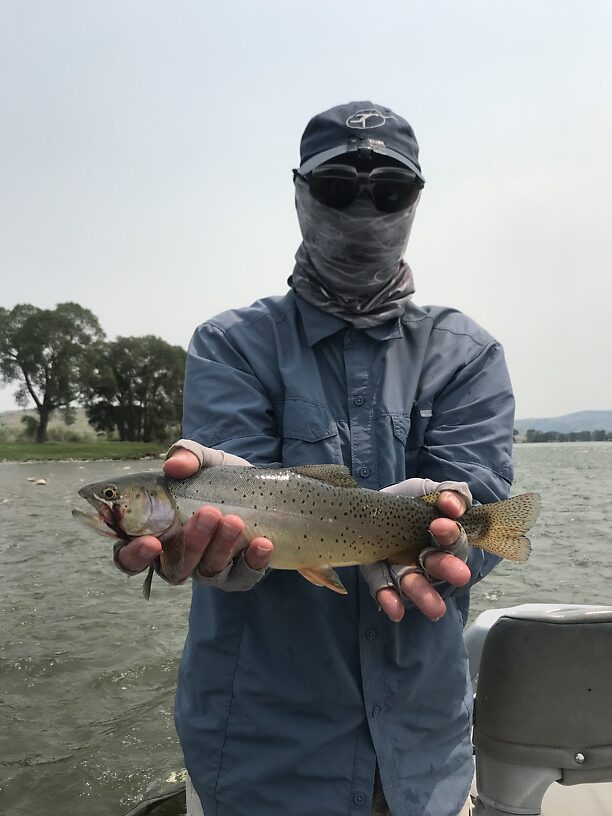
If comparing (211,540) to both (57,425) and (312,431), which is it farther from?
(57,425)

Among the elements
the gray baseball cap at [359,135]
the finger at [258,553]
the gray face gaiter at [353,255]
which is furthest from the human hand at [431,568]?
the gray baseball cap at [359,135]

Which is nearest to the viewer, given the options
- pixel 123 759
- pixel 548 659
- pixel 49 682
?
pixel 548 659

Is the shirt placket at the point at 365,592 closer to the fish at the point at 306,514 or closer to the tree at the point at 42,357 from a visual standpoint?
the fish at the point at 306,514

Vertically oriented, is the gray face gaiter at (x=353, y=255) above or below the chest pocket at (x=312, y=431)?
above

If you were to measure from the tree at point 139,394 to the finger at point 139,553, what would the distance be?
231 ft

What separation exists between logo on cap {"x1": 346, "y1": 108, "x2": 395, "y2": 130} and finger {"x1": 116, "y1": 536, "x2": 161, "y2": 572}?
1846 millimetres

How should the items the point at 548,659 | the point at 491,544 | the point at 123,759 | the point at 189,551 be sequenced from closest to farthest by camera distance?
1. the point at 189,551
2. the point at 491,544
3. the point at 548,659
4. the point at 123,759

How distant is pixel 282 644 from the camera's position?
2336 mm

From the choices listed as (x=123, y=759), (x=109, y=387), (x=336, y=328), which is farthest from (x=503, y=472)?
(x=109, y=387)

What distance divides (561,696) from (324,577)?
1.36 meters

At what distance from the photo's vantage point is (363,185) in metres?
2.82

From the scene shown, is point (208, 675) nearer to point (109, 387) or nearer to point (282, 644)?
point (282, 644)

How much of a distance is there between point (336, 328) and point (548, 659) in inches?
68.3

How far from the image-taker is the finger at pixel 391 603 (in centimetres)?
212
